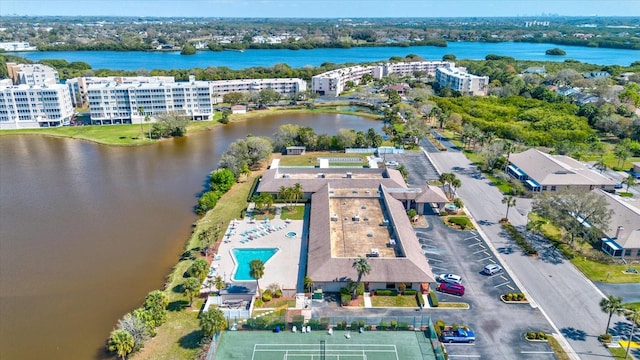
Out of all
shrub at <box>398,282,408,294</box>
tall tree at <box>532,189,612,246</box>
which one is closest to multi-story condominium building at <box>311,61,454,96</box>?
tall tree at <box>532,189,612,246</box>

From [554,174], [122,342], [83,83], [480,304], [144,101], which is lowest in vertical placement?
[480,304]

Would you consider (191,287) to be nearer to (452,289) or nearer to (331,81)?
(452,289)

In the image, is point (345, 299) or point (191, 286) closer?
point (191, 286)

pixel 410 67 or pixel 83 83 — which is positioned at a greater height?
pixel 410 67

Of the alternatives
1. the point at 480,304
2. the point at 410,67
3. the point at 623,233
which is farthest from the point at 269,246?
the point at 410,67

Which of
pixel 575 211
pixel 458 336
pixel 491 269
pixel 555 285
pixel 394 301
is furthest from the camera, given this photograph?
pixel 575 211

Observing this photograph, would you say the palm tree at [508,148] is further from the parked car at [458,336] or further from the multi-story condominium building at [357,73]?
the multi-story condominium building at [357,73]

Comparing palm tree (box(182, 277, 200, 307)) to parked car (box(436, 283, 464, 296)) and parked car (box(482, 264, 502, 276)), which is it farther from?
parked car (box(482, 264, 502, 276))
